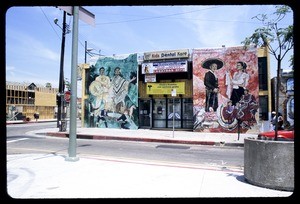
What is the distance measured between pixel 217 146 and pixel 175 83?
7.50 metres

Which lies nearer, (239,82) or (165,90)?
(239,82)

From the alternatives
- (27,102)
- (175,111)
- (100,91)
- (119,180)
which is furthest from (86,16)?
(27,102)

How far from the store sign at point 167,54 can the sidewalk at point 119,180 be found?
41.0ft

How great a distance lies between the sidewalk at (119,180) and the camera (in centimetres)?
558

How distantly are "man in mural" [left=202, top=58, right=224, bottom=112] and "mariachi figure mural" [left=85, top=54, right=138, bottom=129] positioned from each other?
5.36 meters

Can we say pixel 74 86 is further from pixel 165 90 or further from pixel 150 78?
pixel 150 78

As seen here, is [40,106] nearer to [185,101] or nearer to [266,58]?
[185,101]

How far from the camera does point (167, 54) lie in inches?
811

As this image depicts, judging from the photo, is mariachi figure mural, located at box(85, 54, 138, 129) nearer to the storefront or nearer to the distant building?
the storefront

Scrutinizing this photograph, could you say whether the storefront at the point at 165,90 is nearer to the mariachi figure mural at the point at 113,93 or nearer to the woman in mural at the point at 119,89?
the mariachi figure mural at the point at 113,93

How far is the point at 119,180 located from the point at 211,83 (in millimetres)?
14264

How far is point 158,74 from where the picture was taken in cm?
2120

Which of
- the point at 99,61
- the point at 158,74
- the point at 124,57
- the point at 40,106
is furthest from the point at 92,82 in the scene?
the point at 40,106

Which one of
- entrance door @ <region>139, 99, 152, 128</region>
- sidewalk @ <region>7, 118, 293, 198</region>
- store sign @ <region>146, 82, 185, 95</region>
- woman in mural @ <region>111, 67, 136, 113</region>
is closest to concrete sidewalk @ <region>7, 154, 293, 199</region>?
sidewalk @ <region>7, 118, 293, 198</region>
